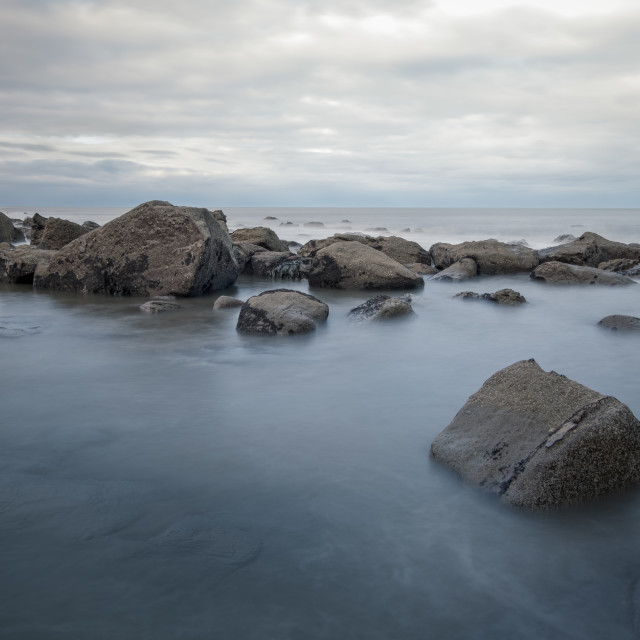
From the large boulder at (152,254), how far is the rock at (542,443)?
7891 millimetres

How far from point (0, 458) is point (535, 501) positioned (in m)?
3.30

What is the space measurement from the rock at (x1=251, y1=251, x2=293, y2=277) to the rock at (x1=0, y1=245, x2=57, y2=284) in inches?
189

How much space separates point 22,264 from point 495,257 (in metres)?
11.3

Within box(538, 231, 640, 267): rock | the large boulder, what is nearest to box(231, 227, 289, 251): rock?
the large boulder

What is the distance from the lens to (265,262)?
15.8 m

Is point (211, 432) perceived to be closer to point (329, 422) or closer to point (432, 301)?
point (329, 422)

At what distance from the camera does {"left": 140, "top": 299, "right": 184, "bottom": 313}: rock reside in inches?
394

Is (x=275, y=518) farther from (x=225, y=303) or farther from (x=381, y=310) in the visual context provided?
(x=225, y=303)

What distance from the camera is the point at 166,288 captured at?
11.4m

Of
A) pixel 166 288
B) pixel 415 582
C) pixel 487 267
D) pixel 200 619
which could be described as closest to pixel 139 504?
pixel 200 619

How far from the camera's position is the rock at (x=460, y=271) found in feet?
50.2

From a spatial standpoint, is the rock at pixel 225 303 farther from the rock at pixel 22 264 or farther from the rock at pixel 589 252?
the rock at pixel 589 252

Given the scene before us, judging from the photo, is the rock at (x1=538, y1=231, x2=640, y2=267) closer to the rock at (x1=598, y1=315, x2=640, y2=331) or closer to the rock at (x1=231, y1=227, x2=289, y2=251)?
the rock at (x1=231, y1=227, x2=289, y2=251)

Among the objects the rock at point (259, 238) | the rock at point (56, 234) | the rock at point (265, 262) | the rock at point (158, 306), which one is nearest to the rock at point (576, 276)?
the rock at point (265, 262)
